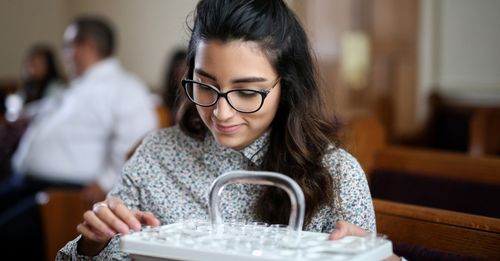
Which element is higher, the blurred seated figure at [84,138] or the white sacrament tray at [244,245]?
the white sacrament tray at [244,245]

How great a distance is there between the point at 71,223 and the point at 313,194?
2.00 metres

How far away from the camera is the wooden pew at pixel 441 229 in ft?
5.29

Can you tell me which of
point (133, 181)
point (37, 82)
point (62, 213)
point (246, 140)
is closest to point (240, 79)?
point (246, 140)

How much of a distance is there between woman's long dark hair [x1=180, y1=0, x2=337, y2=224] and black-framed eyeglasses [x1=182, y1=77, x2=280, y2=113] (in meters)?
0.10

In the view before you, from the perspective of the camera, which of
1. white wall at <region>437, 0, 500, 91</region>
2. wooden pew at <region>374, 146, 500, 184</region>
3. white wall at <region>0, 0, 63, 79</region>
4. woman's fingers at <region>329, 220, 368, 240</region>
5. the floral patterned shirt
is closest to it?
woman's fingers at <region>329, 220, 368, 240</region>

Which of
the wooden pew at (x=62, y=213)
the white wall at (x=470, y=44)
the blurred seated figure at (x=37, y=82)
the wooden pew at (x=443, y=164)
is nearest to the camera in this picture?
the wooden pew at (x=443, y=164)

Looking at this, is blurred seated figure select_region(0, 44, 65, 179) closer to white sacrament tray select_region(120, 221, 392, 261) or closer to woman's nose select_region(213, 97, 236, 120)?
woman's nose select_region(213, 97, 236, 120)

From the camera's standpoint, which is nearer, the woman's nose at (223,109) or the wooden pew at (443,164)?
the woman's nose at (223,109)


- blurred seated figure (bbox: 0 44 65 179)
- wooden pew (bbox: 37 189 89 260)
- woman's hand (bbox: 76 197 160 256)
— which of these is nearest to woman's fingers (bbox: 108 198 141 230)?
woman's hand (bbox: 76 197 160 256)

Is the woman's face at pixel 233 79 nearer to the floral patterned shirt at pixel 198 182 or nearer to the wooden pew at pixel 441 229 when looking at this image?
the floral patterned shirt at pixel 198 182

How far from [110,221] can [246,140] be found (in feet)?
1.34

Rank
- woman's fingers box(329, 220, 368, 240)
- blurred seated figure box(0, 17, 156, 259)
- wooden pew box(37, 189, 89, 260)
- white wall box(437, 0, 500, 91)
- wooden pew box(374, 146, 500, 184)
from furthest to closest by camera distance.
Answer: white wall box(437, 0, 500, 91)
blurred seated figure box(0, 17, 156, 259)
wooden pew box(37, 189, 89, 260)
wooden pew box(374, 146, 500, 184)
woman's fingers box(329, 220, 368, 240)

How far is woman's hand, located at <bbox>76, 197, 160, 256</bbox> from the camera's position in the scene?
128 cm

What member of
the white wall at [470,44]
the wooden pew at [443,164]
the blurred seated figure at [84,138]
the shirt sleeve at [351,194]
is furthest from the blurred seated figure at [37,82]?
the shirt sleeve at [351,194]
